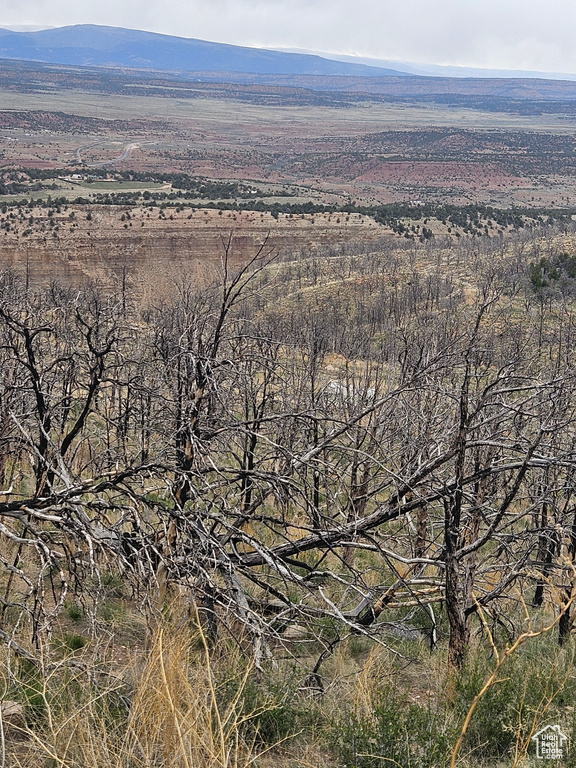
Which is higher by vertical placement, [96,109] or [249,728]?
[96,109]

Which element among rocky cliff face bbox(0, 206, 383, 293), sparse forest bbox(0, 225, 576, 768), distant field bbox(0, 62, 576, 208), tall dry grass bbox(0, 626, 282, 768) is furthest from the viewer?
distant field bbox(0, 62, 576, 208)

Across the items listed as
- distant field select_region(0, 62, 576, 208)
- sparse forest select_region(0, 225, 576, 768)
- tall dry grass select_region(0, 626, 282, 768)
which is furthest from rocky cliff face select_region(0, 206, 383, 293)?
tall dry grass select_region(0, 626, 282, 768)

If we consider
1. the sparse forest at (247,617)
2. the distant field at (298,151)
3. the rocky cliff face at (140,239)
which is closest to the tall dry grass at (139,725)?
the sparse forest at (247,617)

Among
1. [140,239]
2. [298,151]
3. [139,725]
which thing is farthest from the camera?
[298,151]

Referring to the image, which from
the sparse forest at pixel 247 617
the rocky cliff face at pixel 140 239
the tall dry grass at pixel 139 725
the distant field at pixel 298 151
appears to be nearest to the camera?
the tall dry grass at pixel 139 725

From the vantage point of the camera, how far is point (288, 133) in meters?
146

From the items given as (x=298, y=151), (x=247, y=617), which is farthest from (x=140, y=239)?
(x=298, y=151)

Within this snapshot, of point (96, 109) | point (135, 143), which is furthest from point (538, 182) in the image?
point (96, 109)

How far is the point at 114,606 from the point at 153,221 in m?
41.3

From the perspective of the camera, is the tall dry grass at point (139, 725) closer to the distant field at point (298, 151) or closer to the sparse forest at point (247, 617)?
the sparse forest at point (247, 617)

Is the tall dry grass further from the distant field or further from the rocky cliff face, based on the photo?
the distant field

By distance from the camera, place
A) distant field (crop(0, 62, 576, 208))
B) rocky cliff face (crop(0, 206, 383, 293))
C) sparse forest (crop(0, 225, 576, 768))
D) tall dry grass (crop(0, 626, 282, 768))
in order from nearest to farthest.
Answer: tall dry grass (crop(0, 626, 282, 768))
sparse forest (crop(0, 225, 576, 768))
rocky cliff face (crop(0, 206, 383, 293))
distant field (crop(0, 62, 576, 208))

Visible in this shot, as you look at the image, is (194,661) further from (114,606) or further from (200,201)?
(200,201)

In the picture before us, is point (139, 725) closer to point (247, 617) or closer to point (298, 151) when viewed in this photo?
point (247, 617)
